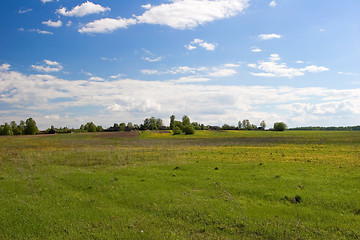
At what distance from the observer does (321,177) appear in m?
18.7

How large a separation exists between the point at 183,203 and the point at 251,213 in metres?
3.75

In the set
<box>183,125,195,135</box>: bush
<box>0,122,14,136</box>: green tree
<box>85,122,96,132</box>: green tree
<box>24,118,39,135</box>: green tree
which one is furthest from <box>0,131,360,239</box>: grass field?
<box>85,122,96,132</box>: green tree

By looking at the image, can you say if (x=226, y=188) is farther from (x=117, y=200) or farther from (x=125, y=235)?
(x=125, y=235)

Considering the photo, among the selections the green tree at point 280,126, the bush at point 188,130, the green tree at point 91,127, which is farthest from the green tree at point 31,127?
the green tree at point 280,126

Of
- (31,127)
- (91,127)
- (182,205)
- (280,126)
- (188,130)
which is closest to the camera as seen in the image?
(182,205)

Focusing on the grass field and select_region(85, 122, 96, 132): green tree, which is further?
select_region(85, 122, 96, 132): green tree

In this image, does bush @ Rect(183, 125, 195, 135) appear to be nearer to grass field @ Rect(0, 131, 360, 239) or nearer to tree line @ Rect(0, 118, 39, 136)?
tree line @ Rect(0, 118, 39, 136)

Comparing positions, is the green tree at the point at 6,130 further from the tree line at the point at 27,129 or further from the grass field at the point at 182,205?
the grass field at the point at 182,205

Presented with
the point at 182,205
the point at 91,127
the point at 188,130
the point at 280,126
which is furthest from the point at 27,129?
the point at 280,126

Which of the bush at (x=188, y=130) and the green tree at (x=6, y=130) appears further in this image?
the green tree at (x=6, y=130)

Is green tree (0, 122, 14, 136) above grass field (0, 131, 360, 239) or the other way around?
above

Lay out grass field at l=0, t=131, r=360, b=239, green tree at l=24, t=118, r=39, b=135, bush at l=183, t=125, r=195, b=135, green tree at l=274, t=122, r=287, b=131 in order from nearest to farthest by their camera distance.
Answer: grass field at l=0, t=131, r=360, b=239 < bush at l=183, t=125, r=195, b=135 < green tree at l=24, t=118, r=39, b=135 < green tree at l=274, t=122, r=287, b=131

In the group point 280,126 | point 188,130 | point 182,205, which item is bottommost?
point 182,205

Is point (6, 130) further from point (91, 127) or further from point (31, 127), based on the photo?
point (91, 127)
